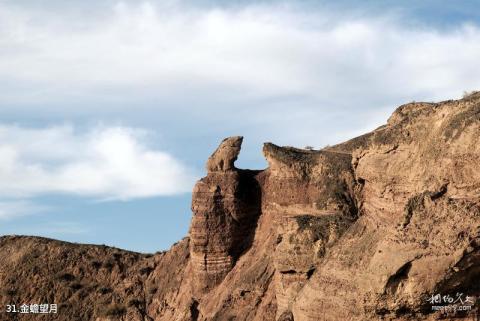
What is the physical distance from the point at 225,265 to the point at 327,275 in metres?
16.7

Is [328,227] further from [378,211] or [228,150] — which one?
[228,150]

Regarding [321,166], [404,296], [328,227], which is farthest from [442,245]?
[321,166]

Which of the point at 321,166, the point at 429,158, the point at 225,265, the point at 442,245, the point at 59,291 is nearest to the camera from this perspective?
the point at 442,245

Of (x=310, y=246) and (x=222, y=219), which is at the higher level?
(x=222, y=219)

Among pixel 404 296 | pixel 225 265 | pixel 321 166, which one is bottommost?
pixel 404 296

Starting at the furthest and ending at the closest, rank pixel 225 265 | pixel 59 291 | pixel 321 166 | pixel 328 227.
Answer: pixel 59 291 < pixel 225 265 < pixel 321 166 < pixel 328 227

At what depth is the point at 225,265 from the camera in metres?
41.4

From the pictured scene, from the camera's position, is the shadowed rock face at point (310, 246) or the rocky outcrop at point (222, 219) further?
the rocky outcrop at point (222, 219)

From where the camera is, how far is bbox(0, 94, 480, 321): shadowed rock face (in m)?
21.9

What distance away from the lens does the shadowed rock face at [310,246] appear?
21.9 m

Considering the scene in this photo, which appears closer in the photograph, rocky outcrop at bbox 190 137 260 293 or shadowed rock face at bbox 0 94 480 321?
shadowed rock face at bbox 0 94 480 321

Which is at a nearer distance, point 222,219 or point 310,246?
point 310,246

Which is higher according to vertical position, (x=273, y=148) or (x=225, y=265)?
(x=273, y=148)

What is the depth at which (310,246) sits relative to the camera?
3105cm
